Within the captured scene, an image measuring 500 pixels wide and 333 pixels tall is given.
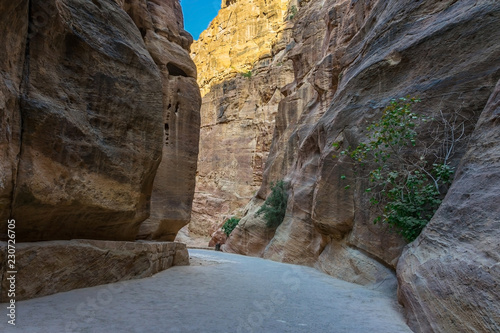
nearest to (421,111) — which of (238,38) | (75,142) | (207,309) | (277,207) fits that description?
(207,309)

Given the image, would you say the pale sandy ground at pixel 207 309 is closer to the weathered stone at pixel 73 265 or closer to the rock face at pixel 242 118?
the weathered stone at pixel 73 265

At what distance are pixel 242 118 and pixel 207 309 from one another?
3403cm

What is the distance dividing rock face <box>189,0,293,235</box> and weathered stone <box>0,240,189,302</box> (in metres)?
26.3

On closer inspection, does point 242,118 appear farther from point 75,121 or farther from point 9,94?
point 9,94

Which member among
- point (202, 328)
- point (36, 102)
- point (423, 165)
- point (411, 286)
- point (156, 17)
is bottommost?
point (202, 328)

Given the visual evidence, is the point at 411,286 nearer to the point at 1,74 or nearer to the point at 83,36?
the point at 1,74

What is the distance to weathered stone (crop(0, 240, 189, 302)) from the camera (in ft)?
13.7

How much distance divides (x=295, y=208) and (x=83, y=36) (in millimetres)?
10616

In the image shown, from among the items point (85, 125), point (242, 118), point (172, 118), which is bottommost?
point (85, 125)

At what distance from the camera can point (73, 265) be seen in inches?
192

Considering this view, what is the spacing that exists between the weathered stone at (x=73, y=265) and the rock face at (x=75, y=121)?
463 mm

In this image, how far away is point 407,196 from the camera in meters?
5.91

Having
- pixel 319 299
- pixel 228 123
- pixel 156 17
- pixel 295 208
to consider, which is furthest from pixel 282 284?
pixel 228 123

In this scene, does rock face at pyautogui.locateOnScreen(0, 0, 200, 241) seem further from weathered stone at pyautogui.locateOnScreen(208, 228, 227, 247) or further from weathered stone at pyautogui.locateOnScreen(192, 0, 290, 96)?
weathered stone at pyautogui.locateOnScreen(192, 0, 290, 96)
